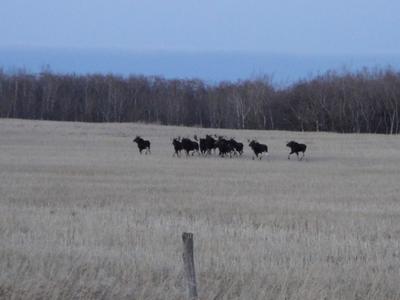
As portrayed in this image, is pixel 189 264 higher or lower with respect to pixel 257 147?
lower

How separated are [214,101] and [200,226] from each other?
7608 cm

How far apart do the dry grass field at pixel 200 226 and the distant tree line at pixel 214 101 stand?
42681 mm

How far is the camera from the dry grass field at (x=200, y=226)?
27.8 ft

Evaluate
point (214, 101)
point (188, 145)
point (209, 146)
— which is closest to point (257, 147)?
point (209, 146)

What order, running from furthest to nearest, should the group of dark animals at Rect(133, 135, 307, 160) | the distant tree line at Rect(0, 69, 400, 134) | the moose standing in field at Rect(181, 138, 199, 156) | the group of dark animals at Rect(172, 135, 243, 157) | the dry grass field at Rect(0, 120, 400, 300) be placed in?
1. the distant tree line at Rect(0, 69, 400, 134)
2. the moose standing in field at Rect(181, 138, 199, 156)
3. the group of dark animals at Rect(172, 135, 243, 157)
4. the group of dark animals at Rect(133, 135, 307, 160)
5. the dry grass field at Rect(0, 120, 400, 300)

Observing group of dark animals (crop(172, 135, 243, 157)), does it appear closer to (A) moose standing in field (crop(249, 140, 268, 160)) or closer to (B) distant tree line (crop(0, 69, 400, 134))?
(A) moose standing in field (crop(249, 140, 268, 160))

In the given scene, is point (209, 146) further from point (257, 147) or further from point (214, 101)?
point (214, 101)

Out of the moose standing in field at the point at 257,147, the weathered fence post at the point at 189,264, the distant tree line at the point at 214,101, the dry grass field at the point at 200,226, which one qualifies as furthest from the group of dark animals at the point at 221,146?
the distant tree line at the point at 214,101

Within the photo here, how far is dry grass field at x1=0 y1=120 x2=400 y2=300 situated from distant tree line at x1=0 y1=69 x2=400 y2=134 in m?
42.7

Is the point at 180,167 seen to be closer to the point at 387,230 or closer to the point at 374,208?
the point at 374,208

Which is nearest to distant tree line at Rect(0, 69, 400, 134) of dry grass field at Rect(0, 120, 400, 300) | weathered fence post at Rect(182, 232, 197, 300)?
dry grass field at Rect(0, 120, 400, 300)

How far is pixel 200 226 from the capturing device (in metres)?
14.5

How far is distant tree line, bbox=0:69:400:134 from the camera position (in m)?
77.6

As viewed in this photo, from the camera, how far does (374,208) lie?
18.5 m
